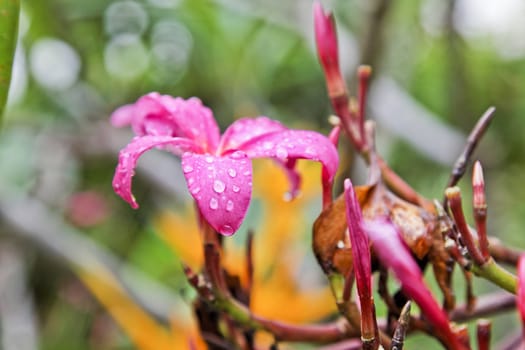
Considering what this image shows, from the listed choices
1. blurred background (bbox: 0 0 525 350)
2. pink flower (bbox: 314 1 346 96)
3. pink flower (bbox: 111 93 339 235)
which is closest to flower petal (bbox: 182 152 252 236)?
pink flower (bbox: 111 93 339 235)

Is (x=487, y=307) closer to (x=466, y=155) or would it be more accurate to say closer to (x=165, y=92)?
(x=466, y=155)

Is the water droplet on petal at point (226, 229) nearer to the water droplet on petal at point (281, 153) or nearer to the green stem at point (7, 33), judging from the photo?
the water droplet on petal at point (281, 153)

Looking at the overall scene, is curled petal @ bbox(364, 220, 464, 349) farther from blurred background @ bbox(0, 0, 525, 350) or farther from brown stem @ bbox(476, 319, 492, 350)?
blurred background @ bbox(0, 0, 525, 350)

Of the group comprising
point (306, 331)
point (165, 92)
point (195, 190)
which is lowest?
point (165, 92)

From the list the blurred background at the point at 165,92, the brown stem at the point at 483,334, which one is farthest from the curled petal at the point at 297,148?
the blurred background at the point at 165,92

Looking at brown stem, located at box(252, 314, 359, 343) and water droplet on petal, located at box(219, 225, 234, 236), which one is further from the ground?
water droplet on petal, located at box(219, 225, 234, 236)

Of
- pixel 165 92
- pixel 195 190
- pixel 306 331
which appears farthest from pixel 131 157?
pixel 165 92

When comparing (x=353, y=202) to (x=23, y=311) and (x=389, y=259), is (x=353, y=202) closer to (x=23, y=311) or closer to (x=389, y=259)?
(x=389, y=259)
